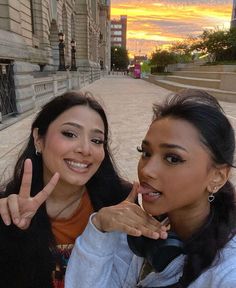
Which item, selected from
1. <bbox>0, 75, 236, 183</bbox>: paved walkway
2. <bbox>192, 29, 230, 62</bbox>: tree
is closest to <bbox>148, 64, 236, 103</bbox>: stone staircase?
<bbox>192, 29, 230, 62</bbox>: tree

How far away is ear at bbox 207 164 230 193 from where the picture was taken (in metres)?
1.30

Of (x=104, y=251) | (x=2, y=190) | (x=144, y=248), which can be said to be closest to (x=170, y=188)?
(x=144, y=248)

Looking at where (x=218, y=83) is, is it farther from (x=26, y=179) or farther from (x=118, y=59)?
(x=118, y=59)

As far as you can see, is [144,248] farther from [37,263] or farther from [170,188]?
[37,263]

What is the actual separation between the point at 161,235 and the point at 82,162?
719mm

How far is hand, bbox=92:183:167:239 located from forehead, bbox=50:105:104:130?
2.16ft

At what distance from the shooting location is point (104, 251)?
4.44 ft

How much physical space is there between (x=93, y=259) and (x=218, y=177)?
608 mm

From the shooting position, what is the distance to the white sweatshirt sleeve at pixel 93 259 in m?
1.35

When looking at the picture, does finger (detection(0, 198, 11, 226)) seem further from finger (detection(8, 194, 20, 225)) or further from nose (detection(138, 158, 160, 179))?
nose (detection(138, 158, 160, 179))

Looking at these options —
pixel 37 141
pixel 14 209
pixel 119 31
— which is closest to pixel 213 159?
pixel 14 209

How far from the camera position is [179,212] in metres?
1.37

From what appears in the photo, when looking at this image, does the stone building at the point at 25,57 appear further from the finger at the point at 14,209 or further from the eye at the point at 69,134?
the finger at the point at 14,209

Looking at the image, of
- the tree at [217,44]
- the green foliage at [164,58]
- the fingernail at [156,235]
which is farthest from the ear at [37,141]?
the green foliage at [164,58]
